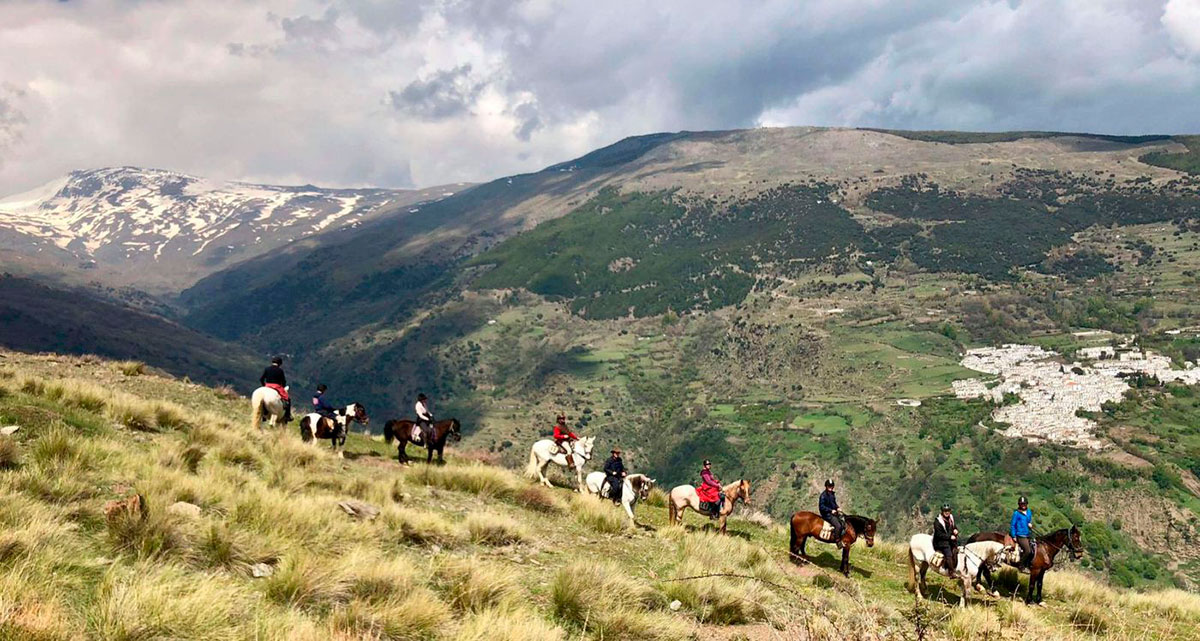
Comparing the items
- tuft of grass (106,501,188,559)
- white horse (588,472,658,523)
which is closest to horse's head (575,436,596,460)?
white horse (588,472,658,523)

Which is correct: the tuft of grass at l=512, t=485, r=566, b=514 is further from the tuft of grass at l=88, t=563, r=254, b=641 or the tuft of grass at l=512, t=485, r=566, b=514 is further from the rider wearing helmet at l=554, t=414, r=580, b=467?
the tuft of grass at l=88, t=563, r=254, b=641

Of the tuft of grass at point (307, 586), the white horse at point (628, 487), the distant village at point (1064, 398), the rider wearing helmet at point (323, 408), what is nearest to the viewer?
the tuft of grass at point (307, 586)

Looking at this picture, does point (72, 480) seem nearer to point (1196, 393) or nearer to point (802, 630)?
point (802, 630)

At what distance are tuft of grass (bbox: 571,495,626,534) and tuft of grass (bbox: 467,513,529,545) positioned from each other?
344 centimetres

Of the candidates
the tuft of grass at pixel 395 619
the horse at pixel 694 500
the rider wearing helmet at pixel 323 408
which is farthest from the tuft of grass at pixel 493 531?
the rider wearing helmet at pixel 323 408

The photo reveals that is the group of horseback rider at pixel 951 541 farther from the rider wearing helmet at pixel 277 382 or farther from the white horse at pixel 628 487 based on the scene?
the rider wearing helmet at pixel 277 382

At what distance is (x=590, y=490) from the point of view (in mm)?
21000

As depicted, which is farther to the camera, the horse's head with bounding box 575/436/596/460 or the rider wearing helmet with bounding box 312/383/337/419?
the horse's head with bounding box 575/436/596/460

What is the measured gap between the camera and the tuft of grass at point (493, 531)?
460 inches

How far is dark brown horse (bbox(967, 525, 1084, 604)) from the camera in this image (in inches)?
644

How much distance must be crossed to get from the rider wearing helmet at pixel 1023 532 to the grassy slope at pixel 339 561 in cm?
137

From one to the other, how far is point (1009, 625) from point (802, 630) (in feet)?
24.6

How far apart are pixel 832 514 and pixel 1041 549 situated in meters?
5.59

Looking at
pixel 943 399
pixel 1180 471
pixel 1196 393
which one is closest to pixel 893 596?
pixel 1180 471
